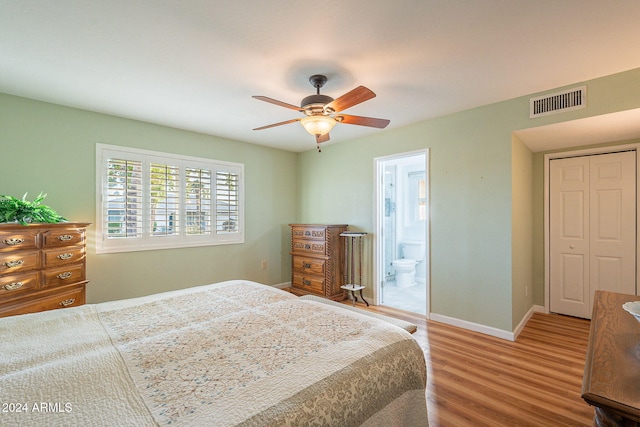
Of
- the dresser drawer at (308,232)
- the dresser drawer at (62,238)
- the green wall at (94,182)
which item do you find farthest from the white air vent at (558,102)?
the dresser drawer at (62,238)

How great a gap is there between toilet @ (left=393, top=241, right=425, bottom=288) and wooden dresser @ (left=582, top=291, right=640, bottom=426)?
384cm

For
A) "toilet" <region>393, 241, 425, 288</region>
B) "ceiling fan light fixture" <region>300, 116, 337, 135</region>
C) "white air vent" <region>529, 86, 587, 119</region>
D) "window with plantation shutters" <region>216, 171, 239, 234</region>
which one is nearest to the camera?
"ceiling fan light fixture" <region>300, 116, 337, 135</region>

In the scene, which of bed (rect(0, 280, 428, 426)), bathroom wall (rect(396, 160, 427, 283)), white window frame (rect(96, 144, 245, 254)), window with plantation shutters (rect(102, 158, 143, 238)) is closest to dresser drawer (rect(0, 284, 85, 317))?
white window frame (rect(96, 144, 245, 254))

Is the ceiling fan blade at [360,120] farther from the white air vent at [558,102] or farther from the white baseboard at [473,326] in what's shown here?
the white baseboard at [473,326]

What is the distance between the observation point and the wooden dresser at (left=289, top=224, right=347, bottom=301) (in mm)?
4078

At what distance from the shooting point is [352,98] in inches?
79.1

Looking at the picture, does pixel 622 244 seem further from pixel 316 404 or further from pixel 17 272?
pixel 17 272

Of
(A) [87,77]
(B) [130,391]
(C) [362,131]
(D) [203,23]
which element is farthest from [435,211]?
(A) [87,77]

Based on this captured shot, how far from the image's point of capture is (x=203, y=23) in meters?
1.76

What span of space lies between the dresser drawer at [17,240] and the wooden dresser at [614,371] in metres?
3.40

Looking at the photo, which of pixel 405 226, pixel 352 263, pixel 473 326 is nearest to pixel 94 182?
pixel 352 263

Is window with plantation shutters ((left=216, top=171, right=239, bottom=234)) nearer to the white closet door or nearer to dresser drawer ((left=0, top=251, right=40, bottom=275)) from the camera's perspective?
dresser drawer ((left=0, top=251, right=40, bottom=275))

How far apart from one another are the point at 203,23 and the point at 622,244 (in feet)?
15.4

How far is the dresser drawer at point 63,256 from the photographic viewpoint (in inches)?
96.3
